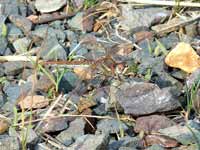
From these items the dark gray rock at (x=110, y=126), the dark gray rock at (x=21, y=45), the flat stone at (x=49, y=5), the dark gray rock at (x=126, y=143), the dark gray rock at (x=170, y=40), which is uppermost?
the flat stone at (x=49, y=5)

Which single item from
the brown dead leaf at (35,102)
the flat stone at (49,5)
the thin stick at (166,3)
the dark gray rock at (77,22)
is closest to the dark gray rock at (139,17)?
the thin stick at (166,3)

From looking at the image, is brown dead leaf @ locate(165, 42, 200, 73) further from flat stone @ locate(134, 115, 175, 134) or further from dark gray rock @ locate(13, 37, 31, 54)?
dark gray rock @ locate(13, 37, 31, 54)

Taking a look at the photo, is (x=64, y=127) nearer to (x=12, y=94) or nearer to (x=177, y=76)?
(x=12, y=94)

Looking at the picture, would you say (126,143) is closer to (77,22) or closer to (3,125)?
(3,125)

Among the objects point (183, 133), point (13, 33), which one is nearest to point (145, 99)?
point (183, 133)

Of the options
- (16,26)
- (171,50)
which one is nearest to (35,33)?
(16,26)

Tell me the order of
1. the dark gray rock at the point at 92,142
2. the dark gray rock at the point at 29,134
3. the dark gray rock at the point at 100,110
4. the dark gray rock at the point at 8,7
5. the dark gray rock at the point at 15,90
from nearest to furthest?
the dark gray rock at the point at 92,142
the dark gray rock at the point at 29,134
the dark gray rock at the point at 100,110
the dark gray rock at the point at 15,90
the dark gray rock at the point at 8,7

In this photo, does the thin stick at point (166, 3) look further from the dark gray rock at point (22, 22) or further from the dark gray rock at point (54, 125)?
the dark gray rock at point (54, 125)
